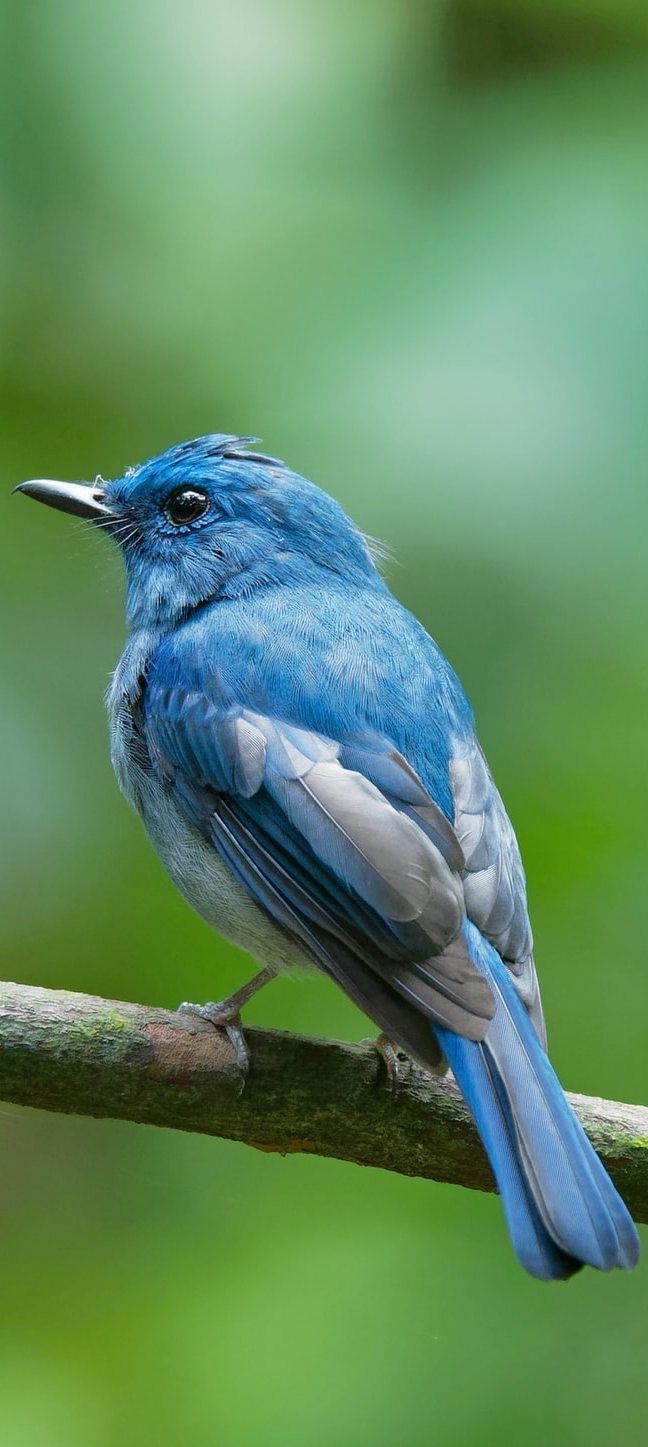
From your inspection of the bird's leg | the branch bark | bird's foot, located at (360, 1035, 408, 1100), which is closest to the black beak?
the bird's leg

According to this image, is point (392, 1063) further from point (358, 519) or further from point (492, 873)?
point (358, 519)

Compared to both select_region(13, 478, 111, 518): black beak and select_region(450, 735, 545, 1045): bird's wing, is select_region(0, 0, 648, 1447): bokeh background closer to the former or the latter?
select_region(13, 478, 111, 518): black beak

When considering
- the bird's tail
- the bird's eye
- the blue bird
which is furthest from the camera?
the bird's eye

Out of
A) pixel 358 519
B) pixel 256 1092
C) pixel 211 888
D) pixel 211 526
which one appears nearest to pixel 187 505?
pixel 211 526

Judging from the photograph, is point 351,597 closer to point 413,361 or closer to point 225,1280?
point 413,361

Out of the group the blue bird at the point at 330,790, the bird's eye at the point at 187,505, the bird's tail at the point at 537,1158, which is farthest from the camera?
the bird's eye at the point at 187,505

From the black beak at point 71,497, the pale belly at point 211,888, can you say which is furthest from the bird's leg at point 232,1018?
the black beak at point 71,497

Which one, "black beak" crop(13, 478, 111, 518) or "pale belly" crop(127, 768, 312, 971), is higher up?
"black beak" crop(13, 478, 111, 518)

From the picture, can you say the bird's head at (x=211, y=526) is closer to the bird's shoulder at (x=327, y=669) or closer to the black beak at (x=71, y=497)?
the black beak at (x=71, y=497)
